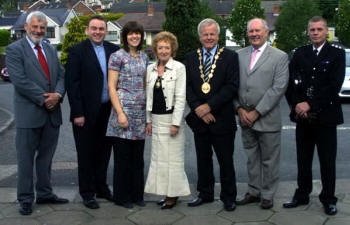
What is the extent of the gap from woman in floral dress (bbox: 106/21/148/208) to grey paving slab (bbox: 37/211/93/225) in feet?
1.58

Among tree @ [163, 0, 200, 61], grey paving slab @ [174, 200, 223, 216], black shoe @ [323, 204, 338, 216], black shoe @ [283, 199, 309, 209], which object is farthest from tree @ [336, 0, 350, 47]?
grey paving slab @ [174, 200, 223, 216]

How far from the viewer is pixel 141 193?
4969mm

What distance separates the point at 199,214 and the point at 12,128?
7.43 m

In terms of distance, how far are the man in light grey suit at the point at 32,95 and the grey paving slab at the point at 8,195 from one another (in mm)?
495

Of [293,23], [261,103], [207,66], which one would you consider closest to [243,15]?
[293,23]

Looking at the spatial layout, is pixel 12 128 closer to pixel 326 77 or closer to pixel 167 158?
pixel 167 158

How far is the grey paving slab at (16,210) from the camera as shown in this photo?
4.66 m

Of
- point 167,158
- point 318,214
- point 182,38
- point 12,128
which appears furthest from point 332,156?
point 182,38

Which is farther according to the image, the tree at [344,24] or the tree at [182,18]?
the tree at [344,24]

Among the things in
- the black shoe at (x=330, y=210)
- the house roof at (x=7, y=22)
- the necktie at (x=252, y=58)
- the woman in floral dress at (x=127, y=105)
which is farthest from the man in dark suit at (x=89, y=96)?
the house roof at (x=7, y=22)

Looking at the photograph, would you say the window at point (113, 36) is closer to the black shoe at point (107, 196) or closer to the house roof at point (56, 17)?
the house roof at point (56, 17)

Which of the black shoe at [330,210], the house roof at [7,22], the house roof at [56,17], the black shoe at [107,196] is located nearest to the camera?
the black shoe at [330,210]

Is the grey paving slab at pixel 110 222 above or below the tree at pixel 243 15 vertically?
below

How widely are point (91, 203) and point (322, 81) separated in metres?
2.90
